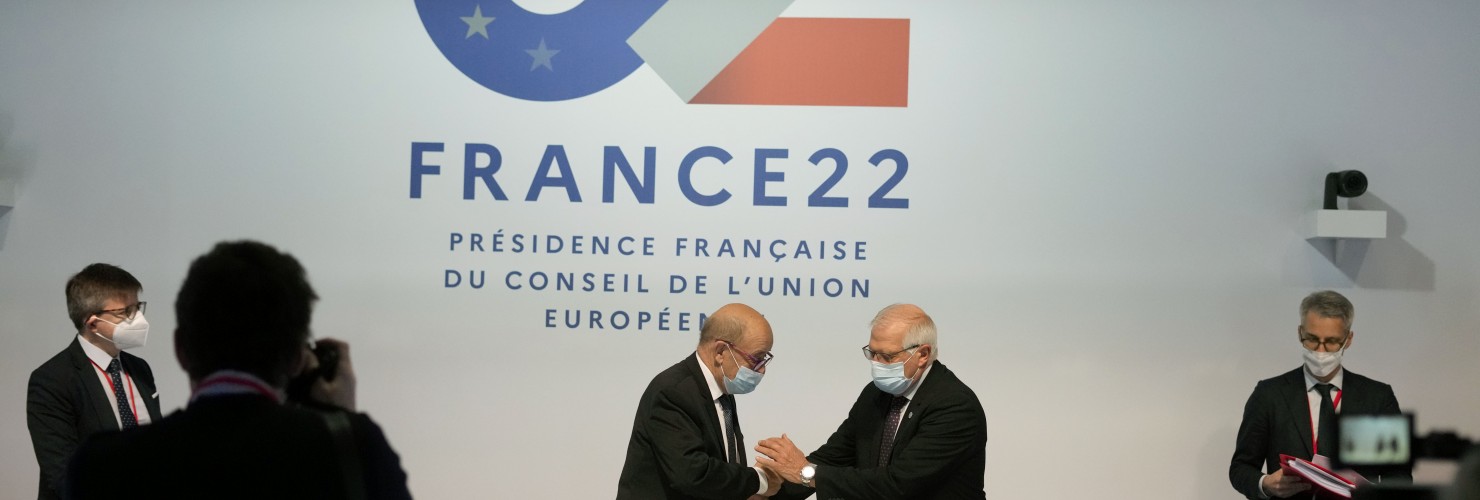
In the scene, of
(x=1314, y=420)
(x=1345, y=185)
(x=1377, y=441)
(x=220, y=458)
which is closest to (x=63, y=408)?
(x=220, y=458)

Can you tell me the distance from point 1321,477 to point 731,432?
178 centimetres

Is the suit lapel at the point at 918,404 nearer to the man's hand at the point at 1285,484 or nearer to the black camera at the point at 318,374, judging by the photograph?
the man's hand at the point at 1285,484

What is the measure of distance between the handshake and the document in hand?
149 cm

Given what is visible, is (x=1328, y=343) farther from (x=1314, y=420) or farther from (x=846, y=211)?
(x=846, y=211)

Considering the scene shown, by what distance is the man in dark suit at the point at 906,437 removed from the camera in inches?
156

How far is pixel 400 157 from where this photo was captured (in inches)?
220

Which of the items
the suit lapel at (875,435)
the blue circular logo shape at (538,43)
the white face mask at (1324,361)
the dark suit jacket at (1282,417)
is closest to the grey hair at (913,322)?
the suit lapel at (875,435)

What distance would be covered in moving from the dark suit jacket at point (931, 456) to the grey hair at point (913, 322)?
0.37ft

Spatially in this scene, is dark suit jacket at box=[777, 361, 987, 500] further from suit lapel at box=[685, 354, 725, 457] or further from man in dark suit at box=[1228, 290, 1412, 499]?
man in dark suit at box=[1228, 290, 1412, 499]

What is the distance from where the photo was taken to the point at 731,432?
164 inches

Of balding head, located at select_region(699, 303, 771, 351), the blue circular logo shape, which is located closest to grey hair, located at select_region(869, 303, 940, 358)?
balding head, located at select_region(699, 303, 771, 351)

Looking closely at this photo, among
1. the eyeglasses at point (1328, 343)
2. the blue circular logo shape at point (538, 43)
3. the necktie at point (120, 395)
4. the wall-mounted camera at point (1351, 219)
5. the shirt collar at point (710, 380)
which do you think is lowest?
the necktie at point (120, 395)

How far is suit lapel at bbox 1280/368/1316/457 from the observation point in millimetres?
4414

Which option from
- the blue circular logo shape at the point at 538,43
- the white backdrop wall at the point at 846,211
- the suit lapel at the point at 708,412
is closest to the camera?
the suit lapel at the point at 708,412
